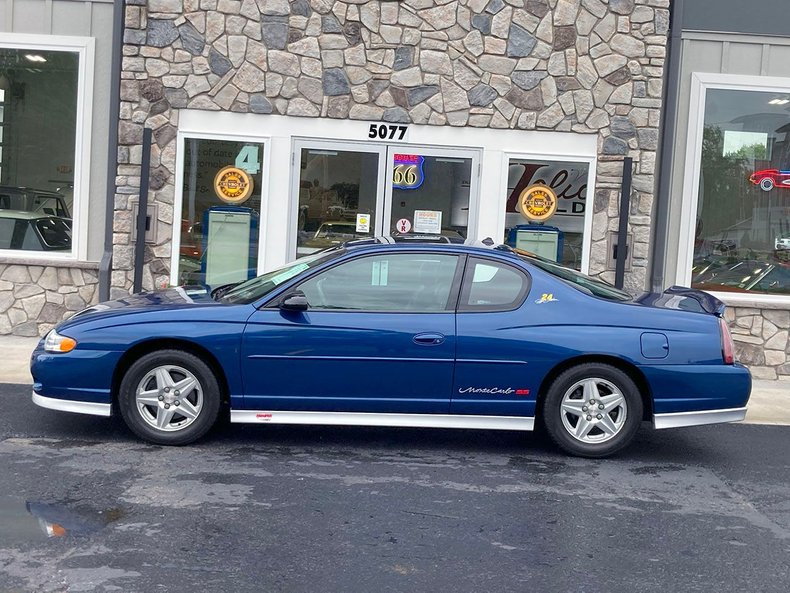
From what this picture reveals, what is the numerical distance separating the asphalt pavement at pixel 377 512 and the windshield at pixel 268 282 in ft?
3.31

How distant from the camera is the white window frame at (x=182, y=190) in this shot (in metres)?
11.0

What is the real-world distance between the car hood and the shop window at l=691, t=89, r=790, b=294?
20.2 ft

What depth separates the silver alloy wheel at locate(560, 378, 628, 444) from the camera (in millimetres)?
7051

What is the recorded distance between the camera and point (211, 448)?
23.0 feet

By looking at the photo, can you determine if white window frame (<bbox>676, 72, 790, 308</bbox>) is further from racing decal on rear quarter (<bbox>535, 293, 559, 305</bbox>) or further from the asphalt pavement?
racing decal on rear quarter (<bbox>535, 293, 559, 305</bbox>)

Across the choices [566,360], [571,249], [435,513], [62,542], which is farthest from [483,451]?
[571,249]

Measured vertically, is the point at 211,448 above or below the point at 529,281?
below

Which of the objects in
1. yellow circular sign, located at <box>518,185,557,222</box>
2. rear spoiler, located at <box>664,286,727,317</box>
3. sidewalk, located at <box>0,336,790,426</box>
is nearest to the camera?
rear spoiler, located at <box>664,286,727,317</box>

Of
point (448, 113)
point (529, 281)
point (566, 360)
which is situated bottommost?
point (566, 360)

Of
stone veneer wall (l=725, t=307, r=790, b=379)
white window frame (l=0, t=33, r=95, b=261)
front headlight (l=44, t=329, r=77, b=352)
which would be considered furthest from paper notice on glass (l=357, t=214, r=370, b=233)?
front headlight (l=44, t=329, r=77, b=352)

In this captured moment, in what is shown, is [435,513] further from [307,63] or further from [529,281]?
[307,63]

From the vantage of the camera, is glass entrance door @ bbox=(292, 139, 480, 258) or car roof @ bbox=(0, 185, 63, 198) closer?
glass entrance door @ bbox=(292, 139, 480, 258)

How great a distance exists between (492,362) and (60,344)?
2.90 m

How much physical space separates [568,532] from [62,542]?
2.64 metres
